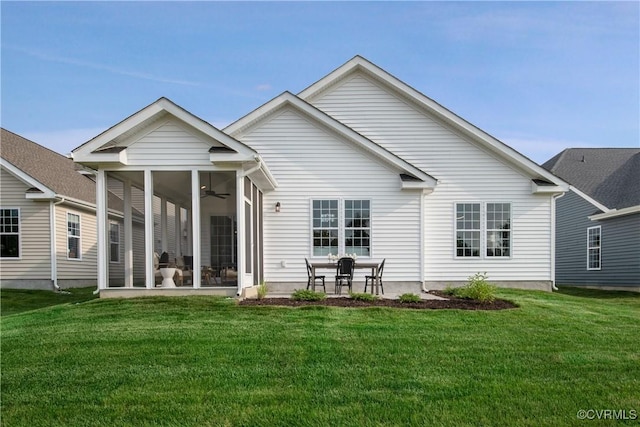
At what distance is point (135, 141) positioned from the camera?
11133 millimetres

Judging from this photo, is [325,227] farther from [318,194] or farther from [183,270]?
[183,270]

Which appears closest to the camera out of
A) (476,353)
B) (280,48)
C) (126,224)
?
(476,353)

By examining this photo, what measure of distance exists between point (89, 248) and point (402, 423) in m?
18.3

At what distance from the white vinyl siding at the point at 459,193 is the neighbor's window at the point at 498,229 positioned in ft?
0.48

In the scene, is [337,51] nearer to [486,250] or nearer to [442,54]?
[442,54]

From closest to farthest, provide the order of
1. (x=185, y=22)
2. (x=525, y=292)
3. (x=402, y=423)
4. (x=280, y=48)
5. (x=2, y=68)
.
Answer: (x=402, y=423), (x=2, y=68), (x=185, y=22), (x=525, y=292), (x=280, y=48)

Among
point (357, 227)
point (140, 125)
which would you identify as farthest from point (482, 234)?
point (140, 125)

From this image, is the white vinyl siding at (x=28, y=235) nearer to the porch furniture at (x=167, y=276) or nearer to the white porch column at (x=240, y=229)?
the porch furniture at (x=167, y=276)

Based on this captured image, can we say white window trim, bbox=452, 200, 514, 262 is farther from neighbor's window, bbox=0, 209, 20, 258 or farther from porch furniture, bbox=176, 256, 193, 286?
neighbor's window, bbox=0, 209, 20, 258

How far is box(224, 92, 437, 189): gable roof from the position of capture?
14.0 metres

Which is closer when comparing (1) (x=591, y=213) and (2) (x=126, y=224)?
(2) (x=126, y=224)

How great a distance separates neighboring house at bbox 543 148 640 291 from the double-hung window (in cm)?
1006

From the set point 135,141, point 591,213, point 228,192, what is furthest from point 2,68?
point 591,213

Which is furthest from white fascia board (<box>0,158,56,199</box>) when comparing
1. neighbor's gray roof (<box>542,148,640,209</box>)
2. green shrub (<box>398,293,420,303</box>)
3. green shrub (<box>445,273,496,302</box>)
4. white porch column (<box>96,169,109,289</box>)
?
neighbor's gray roof (<box>542,148,640,209</box>)
